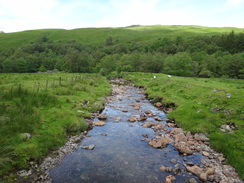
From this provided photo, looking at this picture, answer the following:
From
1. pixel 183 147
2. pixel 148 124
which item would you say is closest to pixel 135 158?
pixel 183 147

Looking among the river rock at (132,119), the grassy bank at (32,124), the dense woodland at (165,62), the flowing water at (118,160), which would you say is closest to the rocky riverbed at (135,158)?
the flowing water at (118,160)

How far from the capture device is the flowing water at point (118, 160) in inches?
439

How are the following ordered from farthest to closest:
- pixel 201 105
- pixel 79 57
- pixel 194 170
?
pixel 79 57 < pixel 201 105 < pixel 194 170

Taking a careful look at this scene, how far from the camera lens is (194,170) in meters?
12.0

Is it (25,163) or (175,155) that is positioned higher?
(25,163)

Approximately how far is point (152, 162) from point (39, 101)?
1551 centimetres

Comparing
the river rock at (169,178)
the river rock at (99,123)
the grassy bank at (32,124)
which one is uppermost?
the grassy bank at (32,124)

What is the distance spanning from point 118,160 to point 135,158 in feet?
4.70

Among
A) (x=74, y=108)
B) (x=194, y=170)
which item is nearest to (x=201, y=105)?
(x=194, y=170)

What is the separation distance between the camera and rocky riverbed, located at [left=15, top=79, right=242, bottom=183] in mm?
11195

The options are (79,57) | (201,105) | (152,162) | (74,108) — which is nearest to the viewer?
(152,162)

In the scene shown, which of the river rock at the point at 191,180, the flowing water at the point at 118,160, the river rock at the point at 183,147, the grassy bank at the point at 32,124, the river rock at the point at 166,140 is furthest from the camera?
the river rock at the point at 166,140

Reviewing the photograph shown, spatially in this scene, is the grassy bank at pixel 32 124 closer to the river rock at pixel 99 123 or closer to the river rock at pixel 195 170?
the river rock at pixel 99 123

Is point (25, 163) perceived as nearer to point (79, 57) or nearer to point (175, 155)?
point (175, 155)
